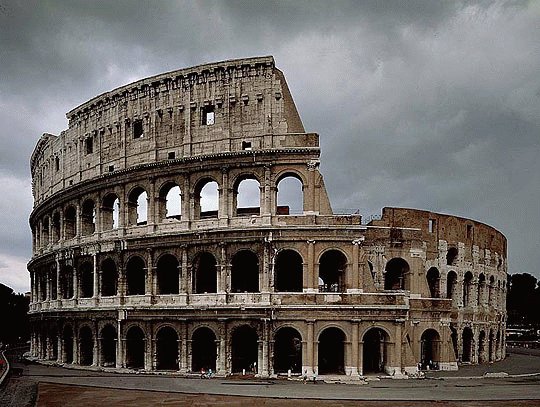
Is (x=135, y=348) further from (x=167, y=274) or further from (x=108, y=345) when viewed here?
(x=167, y=274)

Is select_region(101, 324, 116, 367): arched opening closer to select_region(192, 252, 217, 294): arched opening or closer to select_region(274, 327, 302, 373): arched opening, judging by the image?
select_region(192, 252, 217, 294): arched opening

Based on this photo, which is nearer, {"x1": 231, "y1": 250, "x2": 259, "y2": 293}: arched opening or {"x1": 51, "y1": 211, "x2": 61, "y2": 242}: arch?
{"x1": 231, "y1": 250, "x2": 259, "y2": 293}: arched opening

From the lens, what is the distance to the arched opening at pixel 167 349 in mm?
33562

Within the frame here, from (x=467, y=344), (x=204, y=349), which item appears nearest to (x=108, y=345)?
(x=204, y=349)

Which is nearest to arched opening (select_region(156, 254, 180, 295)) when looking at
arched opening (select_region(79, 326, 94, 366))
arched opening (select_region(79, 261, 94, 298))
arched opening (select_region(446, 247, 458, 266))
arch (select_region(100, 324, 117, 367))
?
arch (select_region(100, 324, 117, 367))

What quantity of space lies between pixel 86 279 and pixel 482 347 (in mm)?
28827

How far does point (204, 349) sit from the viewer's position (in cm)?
3422

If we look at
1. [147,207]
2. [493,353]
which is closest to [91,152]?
[147,207]

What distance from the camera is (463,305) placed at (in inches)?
1665

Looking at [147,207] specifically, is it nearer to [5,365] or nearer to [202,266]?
[202,266]

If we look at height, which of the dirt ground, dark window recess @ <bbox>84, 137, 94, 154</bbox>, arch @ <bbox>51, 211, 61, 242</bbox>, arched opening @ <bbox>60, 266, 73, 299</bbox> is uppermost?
dark window recess @ <bbox>84, 137, 94, 154</bbox>

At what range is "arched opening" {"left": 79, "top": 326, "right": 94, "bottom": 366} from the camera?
36750 mm

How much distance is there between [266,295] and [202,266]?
5478 mm

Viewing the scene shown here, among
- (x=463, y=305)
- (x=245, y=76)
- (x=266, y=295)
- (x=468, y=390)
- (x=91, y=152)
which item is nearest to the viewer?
(x=468, y=390)
